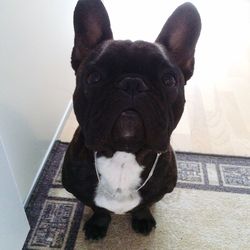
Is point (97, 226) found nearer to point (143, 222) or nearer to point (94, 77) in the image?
point (143, 222)

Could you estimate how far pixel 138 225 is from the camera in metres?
1.20

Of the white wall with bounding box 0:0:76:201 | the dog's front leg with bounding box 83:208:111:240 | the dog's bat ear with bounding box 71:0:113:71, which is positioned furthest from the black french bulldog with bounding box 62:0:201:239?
the white wall with bounding box 0:0:76:201

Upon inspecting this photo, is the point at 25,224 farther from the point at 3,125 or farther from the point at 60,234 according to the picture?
the point at 3,125

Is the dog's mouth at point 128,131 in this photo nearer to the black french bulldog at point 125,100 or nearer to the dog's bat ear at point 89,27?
the black french bulldog at point 125,100

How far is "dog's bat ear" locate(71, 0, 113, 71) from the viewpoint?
835mm

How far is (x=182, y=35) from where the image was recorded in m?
Result: 0.87

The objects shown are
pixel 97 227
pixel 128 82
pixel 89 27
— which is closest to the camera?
pixel 128 82

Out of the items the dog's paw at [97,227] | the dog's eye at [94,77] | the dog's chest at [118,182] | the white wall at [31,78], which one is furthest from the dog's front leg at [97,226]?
the dog's eye at [94,77]

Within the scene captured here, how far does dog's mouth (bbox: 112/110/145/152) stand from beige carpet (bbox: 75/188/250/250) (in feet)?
1.61

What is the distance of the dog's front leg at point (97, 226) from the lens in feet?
3.84

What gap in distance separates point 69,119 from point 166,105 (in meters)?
1.03

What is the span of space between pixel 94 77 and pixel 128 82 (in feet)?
0.30

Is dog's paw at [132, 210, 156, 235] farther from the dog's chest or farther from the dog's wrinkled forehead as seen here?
the dog's wrinkled forehead

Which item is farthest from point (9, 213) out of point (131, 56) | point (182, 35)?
point (182, 35)
